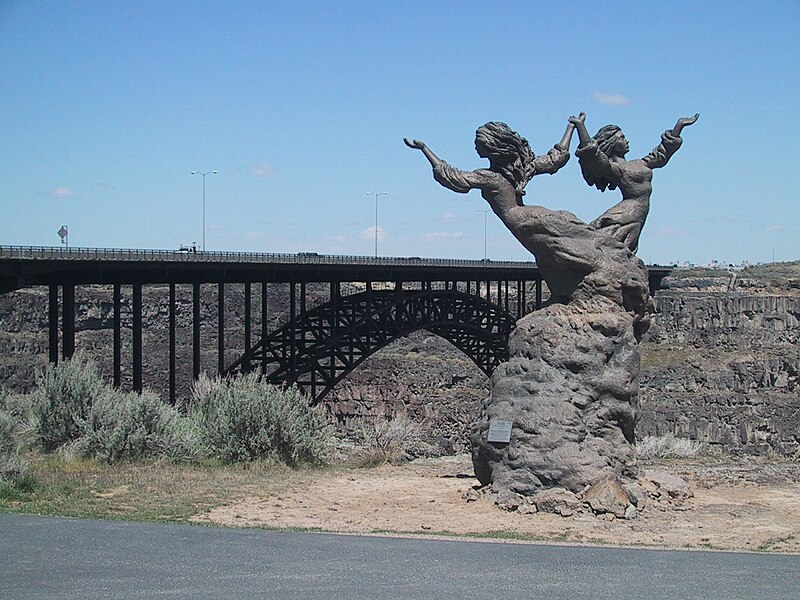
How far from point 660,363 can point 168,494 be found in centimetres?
6030

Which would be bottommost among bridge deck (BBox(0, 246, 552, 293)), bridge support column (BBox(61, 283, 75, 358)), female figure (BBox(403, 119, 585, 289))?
bridge support column (BBox(61, 283, 75, 358))

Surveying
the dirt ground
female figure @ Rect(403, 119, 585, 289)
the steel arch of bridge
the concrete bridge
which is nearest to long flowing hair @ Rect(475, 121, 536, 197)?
female figure @ Rect(403, 119, 585, 289)

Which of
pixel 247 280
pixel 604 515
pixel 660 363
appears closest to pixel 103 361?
pixel 247 280

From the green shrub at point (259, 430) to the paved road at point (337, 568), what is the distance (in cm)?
754

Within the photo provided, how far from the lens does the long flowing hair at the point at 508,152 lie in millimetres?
18094

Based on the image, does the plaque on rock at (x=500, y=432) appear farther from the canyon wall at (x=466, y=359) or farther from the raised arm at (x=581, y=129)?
the canyon wall at (x=466, y=359)

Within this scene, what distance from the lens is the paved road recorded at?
393 inches

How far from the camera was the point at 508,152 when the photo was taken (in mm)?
18188

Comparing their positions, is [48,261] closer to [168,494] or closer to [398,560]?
[168,494]

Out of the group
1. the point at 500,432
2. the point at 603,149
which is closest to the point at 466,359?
the point at 603,149

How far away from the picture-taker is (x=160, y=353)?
7444cm

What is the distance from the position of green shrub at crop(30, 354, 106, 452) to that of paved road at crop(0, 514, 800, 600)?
863 centimetres

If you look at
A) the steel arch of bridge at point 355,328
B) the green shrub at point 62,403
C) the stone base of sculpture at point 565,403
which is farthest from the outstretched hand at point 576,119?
the steel arch of bridge at point 355,328

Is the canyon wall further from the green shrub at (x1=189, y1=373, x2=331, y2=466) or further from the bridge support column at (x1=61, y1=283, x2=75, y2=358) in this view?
the green shrub at (x1=189, y1=373, x2=331, y2=466)
